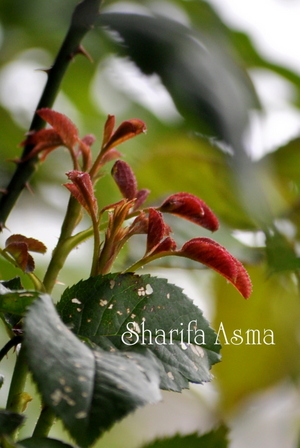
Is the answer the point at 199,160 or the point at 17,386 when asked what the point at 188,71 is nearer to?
the point at 17,386

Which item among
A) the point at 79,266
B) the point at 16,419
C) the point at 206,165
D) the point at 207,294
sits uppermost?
the point at 16,419

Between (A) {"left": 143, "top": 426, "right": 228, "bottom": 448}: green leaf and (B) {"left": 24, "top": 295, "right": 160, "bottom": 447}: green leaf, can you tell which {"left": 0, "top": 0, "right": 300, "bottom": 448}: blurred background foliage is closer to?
(A) {"left": 143, "top": 426, "right": 228, "bottom": 448}: green leaf

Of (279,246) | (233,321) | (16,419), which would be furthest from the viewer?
(233,321)

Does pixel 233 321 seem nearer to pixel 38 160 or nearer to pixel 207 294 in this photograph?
pixel 207 294

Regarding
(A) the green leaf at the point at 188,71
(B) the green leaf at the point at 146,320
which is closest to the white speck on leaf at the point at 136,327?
(B) the green leaf at the point at 146,320

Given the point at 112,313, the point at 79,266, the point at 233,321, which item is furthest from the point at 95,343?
the point at 79,266
